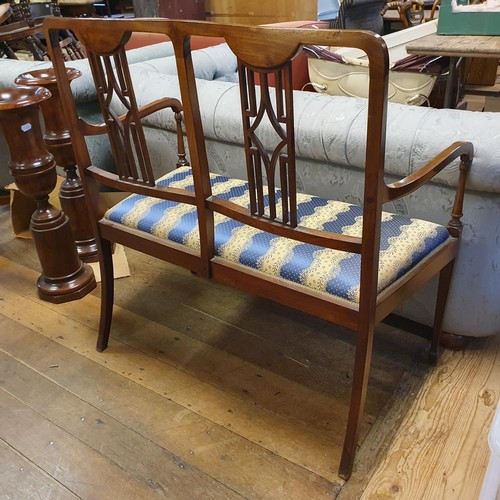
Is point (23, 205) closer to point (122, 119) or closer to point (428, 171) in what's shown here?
point (122, 119)

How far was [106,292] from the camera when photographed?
158 centimetres

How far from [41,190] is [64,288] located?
0.37 m

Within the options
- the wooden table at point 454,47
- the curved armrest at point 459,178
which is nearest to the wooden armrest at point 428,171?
the curved armrest at point 459,178

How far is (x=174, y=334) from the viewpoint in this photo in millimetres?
1733

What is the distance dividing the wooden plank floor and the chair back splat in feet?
0.43

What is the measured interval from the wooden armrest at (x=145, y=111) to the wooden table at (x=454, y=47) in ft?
4.39

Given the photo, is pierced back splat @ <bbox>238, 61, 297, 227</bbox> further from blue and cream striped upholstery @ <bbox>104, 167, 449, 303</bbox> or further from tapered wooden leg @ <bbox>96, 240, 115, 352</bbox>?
tapered wooden leg @ <bbox>96, 240, 115, 352</bbox>

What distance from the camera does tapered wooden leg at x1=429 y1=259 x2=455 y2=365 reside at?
1.40 meters

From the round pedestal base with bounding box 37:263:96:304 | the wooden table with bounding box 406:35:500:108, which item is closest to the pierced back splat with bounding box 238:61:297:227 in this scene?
the round pedestal base with bounding box 37:263:96:304

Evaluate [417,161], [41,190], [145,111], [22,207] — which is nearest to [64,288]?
[41,190]

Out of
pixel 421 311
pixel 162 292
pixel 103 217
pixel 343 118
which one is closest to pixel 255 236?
pixel 343 118

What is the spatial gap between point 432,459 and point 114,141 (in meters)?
1.10

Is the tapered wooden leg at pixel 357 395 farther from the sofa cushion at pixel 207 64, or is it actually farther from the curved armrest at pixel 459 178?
the sofa cushion at pixel 207 64

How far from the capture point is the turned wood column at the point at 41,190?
164 cm
